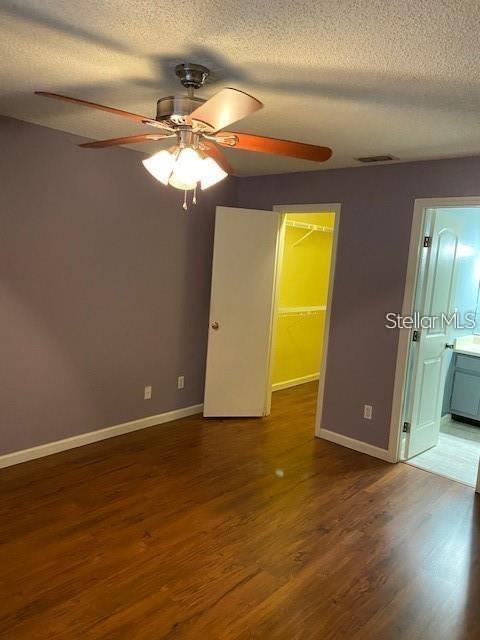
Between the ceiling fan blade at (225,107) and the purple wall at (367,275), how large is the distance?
2288mm

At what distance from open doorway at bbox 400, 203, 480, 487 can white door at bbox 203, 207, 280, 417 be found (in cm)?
143

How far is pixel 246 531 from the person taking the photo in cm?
283

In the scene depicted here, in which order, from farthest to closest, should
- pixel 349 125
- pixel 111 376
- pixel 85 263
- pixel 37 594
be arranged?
1. pixel 111 376
2. pixel 85 263
3. pixel 349 125
4. pixel 37 594

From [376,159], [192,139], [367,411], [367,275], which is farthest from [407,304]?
[192,139]

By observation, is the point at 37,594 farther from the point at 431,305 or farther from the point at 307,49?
the point at 431,305

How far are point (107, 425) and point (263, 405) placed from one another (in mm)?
1548

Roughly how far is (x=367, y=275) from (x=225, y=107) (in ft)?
8.36

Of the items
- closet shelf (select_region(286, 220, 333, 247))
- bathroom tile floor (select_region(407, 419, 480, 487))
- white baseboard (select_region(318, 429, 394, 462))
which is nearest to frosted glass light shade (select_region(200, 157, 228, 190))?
white baseboard (select_region(318, 429, 394, 462))

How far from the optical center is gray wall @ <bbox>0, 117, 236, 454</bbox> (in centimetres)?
333

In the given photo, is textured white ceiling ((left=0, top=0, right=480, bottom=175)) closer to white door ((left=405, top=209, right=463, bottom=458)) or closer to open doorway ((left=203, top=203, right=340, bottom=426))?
white door ((left=405, top=209, right=463, bottom=458))

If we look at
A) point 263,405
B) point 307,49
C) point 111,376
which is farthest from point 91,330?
point 307,49

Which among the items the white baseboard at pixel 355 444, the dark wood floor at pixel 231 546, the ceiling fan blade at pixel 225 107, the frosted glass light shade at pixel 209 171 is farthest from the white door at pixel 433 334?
the ceiling fan blade at pixel 225 107

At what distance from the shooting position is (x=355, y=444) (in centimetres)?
414

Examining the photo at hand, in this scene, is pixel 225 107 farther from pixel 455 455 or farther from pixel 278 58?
pixel 455 455
